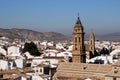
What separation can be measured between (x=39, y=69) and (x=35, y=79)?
900 cm

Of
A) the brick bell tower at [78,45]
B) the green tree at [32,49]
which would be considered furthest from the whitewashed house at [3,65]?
the green tree at [32,49]

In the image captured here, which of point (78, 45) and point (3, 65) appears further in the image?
point (3, 65)

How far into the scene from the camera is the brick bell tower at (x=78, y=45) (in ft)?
128

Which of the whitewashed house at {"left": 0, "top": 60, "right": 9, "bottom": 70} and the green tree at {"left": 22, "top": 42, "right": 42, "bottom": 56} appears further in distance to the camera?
the green tree at {"left": 22, "top": 42, "right": 42, "bottom": 56}

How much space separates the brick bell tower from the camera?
38938 millimetres

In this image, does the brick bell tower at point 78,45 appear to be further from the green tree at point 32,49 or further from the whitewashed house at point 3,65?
the green tree at point 32,49

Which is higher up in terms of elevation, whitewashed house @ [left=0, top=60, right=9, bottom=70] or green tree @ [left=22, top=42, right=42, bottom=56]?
green tree @ [left=22, top=42, right=42, bottom=56]

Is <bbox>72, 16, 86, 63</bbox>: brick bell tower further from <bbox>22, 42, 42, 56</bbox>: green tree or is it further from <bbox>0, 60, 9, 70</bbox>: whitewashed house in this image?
<bbox>22, 42, 42, 56</bbox>: green tree

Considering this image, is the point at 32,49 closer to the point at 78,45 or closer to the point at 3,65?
the point at 3,65

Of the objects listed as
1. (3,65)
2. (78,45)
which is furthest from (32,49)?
(78,45)

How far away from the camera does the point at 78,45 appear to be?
3909 cm

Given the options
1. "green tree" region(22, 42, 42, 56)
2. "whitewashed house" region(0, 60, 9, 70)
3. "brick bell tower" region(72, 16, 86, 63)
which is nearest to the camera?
"brick bell tower" region(72, 16, 86, 63)

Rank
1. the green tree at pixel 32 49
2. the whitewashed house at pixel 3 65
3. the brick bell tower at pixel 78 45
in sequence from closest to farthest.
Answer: the brick bell tower at pixel 78 45
the whitewashed house at pixel 3 65
the green tree at pixel 32 49

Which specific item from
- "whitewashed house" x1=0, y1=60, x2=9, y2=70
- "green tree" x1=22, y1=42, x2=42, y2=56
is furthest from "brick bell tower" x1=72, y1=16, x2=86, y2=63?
"green tree" x1=22, y1=42, x2=42, y2=56
